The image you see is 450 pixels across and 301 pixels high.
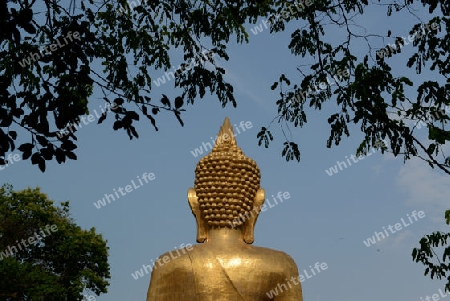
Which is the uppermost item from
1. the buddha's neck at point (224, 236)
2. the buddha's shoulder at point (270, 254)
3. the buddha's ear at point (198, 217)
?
the buddha's ear at point (198, 217)

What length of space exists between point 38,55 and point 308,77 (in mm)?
4138

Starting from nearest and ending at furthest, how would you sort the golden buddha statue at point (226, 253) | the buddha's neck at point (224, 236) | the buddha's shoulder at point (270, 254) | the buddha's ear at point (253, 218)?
1. the golden buddha statue at point (226, 253)
2. the buddha's shoulder at point (270, 254)
3. the buddha's neck at point (224, 236)
4. the buddha's ear at point (253, 218)

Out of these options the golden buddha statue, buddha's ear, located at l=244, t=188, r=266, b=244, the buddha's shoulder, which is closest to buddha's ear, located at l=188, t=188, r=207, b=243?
the golden buddha statue

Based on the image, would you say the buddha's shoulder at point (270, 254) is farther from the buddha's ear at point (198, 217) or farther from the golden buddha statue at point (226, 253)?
the buddha's ear at point (198, 217)

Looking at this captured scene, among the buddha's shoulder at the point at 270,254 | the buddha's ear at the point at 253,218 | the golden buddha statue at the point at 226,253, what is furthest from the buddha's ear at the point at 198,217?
the buddha's shoulder at the point at 270,254

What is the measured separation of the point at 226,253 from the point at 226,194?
66cm

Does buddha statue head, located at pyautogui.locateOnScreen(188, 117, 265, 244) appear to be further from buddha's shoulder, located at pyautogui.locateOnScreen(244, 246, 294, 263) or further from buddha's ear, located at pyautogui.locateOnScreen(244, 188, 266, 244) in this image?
buddha's shoulder, located at pyautogui.locateOnScreen(244, 246, 294, 263)

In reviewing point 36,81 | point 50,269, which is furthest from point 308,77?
point 50,269

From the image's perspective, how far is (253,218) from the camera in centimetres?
625

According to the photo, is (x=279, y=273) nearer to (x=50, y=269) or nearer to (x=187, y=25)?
(x=187, y=25)

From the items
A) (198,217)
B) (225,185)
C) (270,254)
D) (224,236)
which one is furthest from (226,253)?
(225,185)

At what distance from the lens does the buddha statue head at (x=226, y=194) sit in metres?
6.14

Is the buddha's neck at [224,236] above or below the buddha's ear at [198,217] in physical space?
below

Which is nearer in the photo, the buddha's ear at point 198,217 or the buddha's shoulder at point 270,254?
the buddha's shoulder at point 270,254
